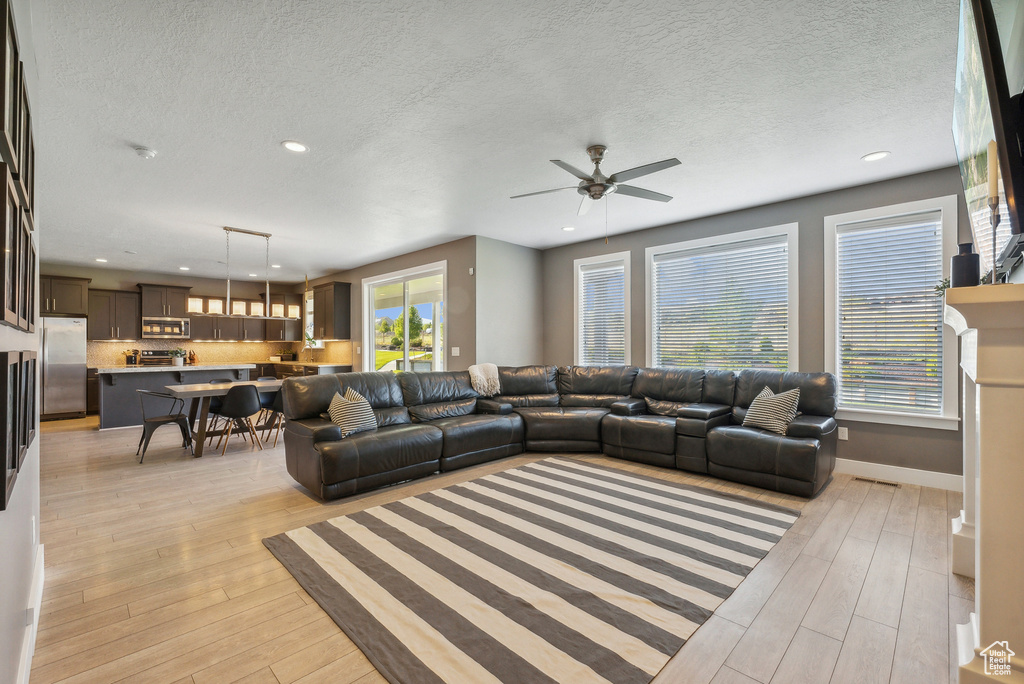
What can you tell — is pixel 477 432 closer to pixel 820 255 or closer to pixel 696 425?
pixel 696 425

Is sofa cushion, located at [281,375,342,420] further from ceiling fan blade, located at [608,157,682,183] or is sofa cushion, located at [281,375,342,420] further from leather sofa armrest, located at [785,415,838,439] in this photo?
leather sofa armrest, located at [785,415,838,439]

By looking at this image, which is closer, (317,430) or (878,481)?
(317,430)

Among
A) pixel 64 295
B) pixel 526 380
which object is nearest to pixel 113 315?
pixel 64 295

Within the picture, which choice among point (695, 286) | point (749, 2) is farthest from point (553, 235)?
point (749, 2)

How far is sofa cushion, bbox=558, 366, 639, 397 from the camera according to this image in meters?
5.61

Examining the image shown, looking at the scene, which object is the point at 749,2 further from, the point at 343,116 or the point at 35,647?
the point at 35,647

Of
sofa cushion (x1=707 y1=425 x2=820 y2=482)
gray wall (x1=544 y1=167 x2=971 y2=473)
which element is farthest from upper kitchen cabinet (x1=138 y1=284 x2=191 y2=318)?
sofa cushion (x1=707 y1=425 x2=820 y2=482)

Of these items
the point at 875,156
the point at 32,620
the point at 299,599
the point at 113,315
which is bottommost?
the point at 299,599

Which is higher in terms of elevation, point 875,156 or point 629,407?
point 875,156

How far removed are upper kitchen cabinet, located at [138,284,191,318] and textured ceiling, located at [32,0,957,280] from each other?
14.3 ft

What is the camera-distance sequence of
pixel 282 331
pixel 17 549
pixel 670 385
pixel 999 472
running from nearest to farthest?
pixel 999 472 → pixel 17 549 → pixel 670 385 → pixel 282 331

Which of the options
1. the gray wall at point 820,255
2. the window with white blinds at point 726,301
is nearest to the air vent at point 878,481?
the gray wall at point 820,255

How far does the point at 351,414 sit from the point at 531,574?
2.29m

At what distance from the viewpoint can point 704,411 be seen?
4293 millimetres
